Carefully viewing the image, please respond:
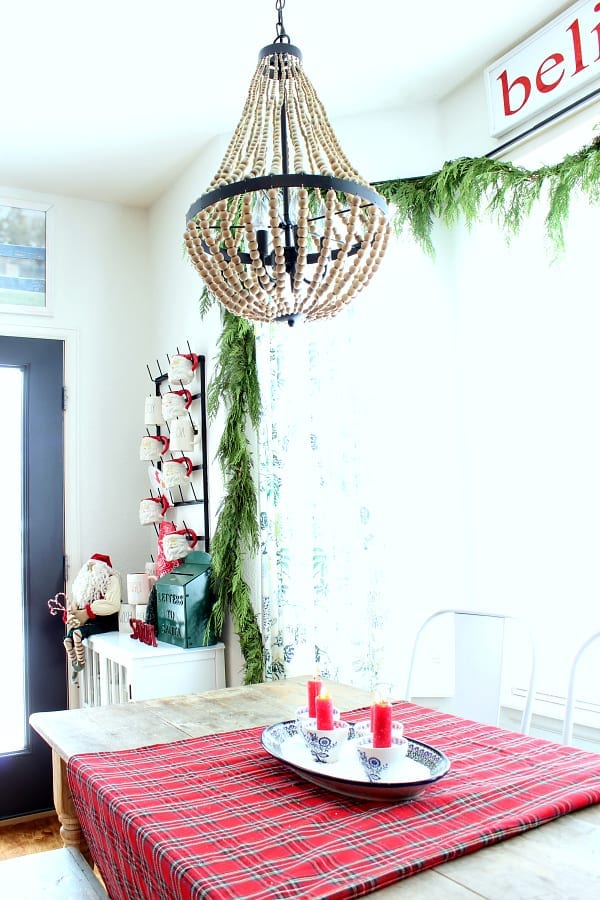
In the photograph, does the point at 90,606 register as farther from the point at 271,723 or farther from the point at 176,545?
the point at 271,723

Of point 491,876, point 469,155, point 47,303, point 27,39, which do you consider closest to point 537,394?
point 469,155

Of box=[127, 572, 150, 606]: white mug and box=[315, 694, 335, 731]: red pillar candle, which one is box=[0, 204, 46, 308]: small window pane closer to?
box=[127, 572, 150, 606]: white mug

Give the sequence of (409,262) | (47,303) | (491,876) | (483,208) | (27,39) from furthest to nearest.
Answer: (47,303) → (409,262) → (483,208) → (27,39) → (491,876)

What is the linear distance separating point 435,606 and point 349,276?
1527 millimetres

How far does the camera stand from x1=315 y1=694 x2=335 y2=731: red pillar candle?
1382mm

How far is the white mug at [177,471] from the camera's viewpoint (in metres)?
3.13

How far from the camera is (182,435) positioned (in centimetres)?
311

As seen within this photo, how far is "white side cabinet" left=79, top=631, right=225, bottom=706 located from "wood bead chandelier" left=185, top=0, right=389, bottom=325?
1560mm

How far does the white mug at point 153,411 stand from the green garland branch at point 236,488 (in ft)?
1.93

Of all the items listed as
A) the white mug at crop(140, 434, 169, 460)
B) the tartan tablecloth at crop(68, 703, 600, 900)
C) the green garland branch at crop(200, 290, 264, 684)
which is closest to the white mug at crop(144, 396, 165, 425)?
the white mug at crop(140, 434, 169, 460)

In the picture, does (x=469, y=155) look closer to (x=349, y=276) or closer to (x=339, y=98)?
(x=339, y=98)

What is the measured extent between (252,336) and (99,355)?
1124 mm

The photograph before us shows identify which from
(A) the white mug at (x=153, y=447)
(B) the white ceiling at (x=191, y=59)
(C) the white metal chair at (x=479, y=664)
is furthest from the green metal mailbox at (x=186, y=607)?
(B) the white ceiling at (x=191, y=59)

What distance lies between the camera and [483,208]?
2.61 m
